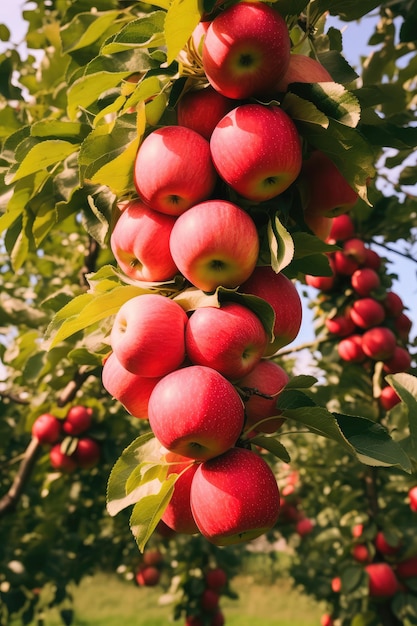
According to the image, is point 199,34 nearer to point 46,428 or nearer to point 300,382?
point 300,382

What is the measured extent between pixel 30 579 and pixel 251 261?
118 inches

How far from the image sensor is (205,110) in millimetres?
1043

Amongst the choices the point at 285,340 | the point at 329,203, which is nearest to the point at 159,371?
the point at 285,340

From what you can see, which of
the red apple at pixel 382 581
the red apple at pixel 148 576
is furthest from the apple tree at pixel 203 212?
the red apple at pixel 148 576

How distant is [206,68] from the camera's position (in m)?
0.97

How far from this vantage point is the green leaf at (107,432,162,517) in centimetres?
93

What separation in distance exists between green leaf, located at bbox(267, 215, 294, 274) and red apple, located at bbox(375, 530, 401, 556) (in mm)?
2472

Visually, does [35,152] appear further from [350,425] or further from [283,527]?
[283,527]

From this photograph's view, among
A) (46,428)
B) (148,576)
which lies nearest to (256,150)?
(46,428)

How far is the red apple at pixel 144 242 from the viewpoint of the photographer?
40.0 inches

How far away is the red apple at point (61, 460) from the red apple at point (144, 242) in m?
1.86

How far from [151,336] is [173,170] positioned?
29cm

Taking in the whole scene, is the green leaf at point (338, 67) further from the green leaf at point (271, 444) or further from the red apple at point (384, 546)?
the red apple at point (384, 546)

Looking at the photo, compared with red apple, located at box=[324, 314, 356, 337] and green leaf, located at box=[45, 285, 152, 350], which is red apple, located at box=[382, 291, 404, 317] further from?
green leaf, located at box=[45, 285, 152, 350]
